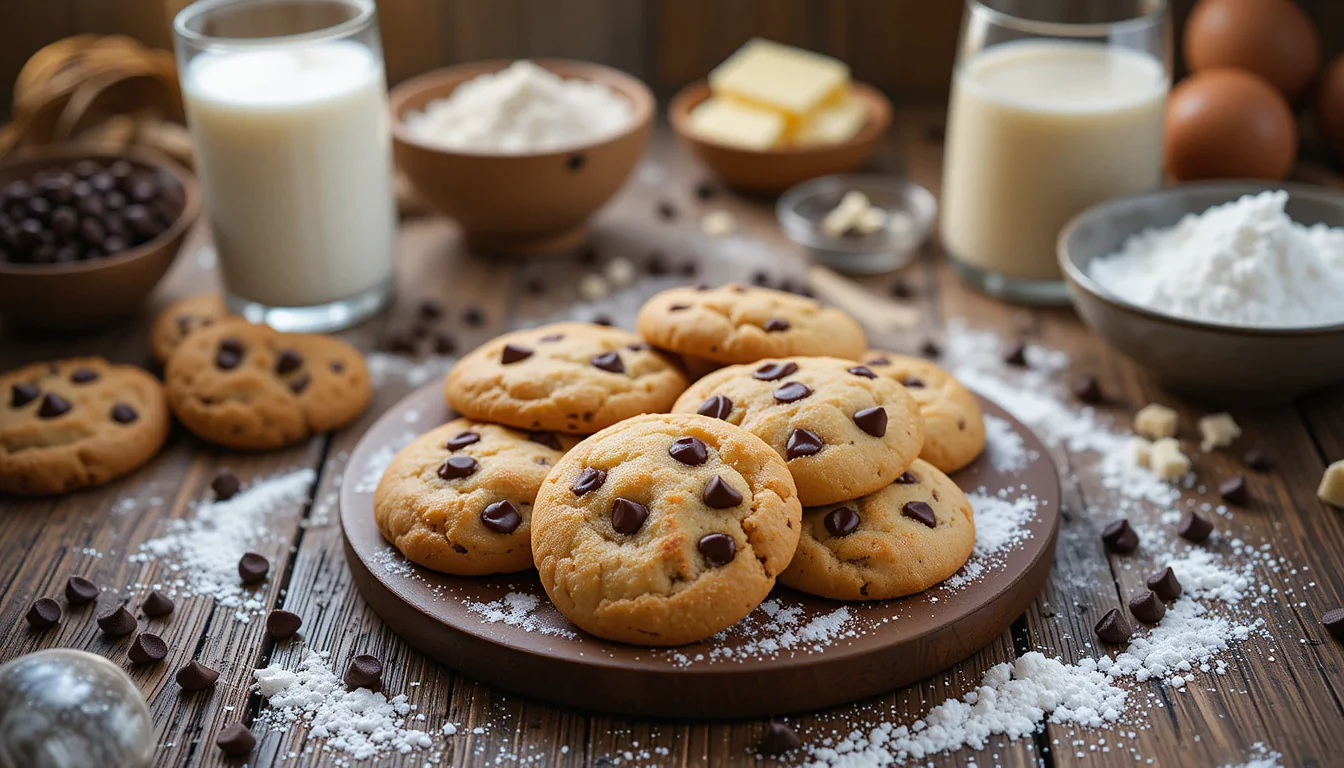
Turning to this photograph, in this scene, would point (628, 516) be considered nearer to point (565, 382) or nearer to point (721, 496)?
point (721, 496)

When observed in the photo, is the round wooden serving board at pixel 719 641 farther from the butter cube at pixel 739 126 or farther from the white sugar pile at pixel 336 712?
the butter cube at pixel 739 126

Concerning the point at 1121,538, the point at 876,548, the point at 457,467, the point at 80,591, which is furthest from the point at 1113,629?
the point at 80,591

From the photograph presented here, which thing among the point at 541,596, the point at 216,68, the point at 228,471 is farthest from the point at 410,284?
the point at 541,596

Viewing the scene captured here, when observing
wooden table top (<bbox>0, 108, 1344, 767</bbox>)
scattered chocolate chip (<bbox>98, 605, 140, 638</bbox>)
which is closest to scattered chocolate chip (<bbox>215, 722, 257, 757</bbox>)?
wooden table top (<bbox>0, 108, 1344, 767</bbox>)

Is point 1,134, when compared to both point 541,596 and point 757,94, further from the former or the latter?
point 541,596

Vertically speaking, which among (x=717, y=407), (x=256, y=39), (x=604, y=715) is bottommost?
(x=604, y=715)

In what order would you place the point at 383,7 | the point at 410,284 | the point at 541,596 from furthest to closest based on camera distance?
1. the point at 383,7
2. the point at 410,284
3. the point at 541,596
